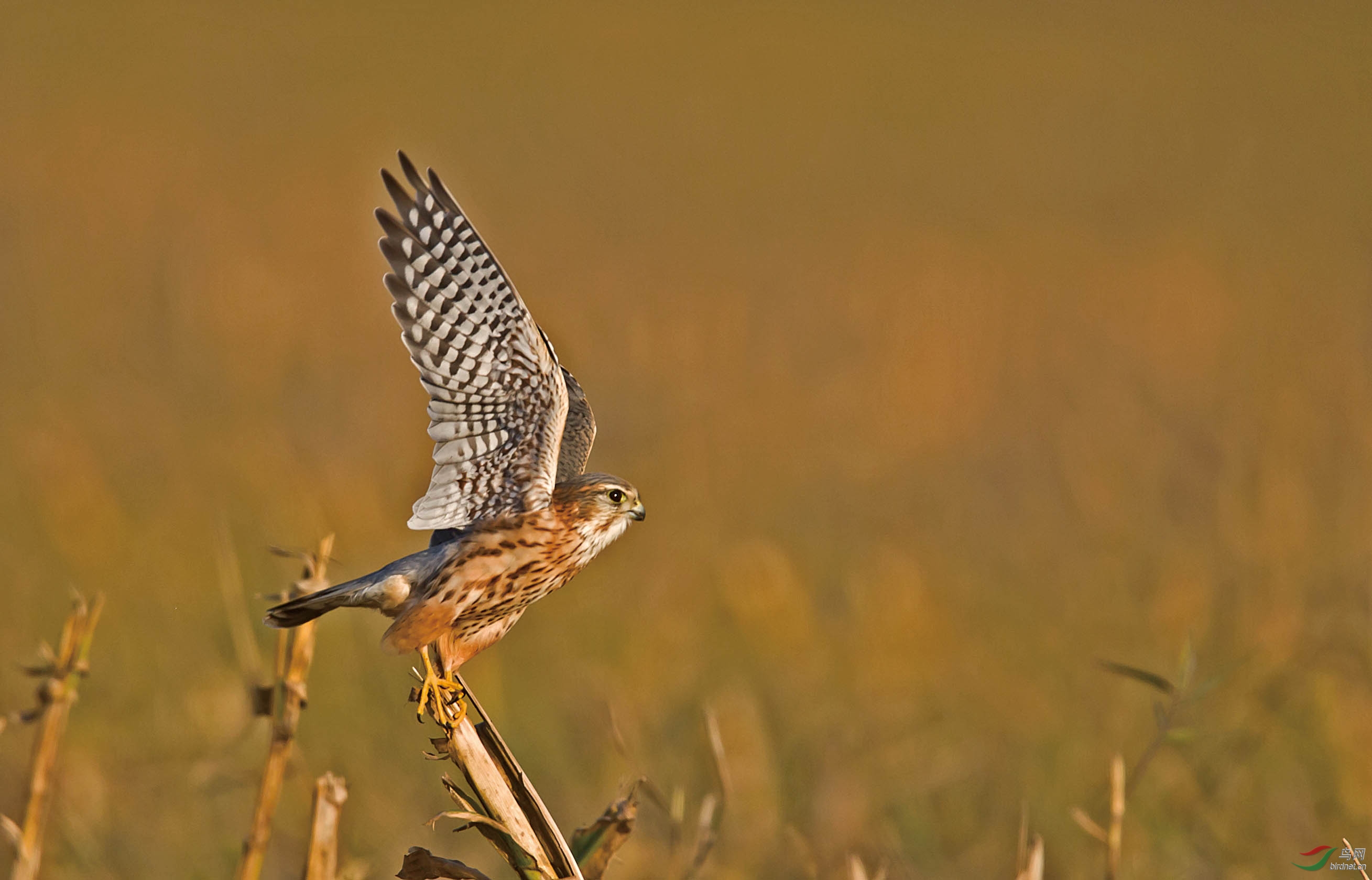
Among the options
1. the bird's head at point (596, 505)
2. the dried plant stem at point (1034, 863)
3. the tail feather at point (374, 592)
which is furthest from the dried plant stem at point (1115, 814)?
the tail feather at point (374, 592)

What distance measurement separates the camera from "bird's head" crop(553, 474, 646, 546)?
3000mm

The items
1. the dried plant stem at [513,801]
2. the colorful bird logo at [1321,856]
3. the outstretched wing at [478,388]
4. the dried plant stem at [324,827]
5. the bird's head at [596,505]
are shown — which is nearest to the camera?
the dried plant stem at [513,801]

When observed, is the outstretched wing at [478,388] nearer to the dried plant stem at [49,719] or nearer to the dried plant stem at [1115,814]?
the dried plant stem at [49,719]

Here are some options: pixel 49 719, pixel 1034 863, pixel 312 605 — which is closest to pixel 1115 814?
pixel 1034 863

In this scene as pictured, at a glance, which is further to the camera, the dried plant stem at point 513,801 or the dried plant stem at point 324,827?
the dried plant stem at point 324,827

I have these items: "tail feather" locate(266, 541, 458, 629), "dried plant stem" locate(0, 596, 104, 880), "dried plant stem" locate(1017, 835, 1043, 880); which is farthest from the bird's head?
"dried plant stem" locate(1017, 835, 1043, 880)

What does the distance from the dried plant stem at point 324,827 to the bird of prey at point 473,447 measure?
290mm

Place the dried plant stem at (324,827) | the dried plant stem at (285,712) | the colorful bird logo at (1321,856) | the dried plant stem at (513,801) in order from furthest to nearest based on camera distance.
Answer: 1. the colorful bird logo at (1321,856)
2. the dried plant stem at (285,712)
3. the dried plant stem at (324,827)
4. the dried plant stem at (513,801)

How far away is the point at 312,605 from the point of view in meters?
2.64

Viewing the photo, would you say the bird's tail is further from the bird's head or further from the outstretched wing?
the bird's head

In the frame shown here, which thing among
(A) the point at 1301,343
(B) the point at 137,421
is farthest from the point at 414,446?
(A) the point at 1301,343

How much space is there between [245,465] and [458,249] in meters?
4.64

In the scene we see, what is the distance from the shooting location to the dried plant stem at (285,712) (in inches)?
106

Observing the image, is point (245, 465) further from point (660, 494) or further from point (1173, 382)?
point (1173, 382)
